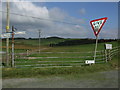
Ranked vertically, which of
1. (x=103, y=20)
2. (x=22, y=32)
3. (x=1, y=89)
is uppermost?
(x=103, y=20)

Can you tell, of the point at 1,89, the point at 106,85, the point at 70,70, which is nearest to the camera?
the point at 1,89

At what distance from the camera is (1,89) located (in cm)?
583

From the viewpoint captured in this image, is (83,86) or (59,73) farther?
(59,73)

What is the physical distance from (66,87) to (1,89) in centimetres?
250

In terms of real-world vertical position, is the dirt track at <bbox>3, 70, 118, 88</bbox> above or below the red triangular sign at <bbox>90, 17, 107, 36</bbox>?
below

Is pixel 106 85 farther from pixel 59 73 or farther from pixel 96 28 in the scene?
pixel 96 28

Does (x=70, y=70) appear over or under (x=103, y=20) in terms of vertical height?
under

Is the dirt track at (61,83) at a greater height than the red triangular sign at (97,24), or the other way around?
the red triangular sign at (97,24)

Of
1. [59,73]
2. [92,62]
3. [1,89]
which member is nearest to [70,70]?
[59,73]

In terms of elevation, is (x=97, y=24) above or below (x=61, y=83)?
above

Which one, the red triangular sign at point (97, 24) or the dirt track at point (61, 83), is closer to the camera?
the dirt track at point (61, 83)

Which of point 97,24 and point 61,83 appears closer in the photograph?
point 61,83

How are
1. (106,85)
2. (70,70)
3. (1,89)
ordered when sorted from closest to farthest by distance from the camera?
(1,89) < (106,85) < (70,70)

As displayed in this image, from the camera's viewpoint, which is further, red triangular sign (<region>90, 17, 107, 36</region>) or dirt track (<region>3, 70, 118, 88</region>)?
red triangular sign (<region>90, 17, 107, 36</region>)
